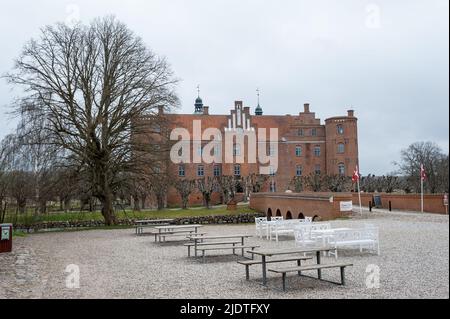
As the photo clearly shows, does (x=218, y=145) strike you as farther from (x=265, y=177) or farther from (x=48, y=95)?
(x=48, y=95)

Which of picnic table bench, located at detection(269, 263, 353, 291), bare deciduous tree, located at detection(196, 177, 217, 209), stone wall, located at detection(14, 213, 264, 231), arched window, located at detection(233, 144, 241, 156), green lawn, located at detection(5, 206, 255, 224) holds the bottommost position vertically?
stone wall, located at detection(14, 213, 264, 231)

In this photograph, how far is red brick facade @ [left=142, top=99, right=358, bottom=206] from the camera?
56.6 m

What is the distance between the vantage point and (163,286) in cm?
868

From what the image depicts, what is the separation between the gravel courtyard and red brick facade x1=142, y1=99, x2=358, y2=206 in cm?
4078

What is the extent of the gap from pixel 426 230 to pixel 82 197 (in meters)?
17.0

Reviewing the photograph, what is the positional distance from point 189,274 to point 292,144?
50.4 meters

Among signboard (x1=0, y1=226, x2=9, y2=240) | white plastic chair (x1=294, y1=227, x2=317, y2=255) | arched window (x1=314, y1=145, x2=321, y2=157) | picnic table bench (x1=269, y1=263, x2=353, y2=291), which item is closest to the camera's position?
picnic table bench (x1=269, y1=263, x2=353, y2=291)

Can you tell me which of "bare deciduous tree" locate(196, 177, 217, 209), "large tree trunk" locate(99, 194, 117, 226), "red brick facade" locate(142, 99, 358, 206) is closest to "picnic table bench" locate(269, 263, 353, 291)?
"large tree trunk" locate(99, 194, 117, 226)

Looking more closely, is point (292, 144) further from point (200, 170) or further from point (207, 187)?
point (207, 187)

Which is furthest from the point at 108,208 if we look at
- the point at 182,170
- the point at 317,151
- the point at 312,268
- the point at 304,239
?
the point at 317,151

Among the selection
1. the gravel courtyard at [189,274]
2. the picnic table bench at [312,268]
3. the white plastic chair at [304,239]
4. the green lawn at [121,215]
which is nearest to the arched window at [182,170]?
the green lawn at [121,215]

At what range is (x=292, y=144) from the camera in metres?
59.3

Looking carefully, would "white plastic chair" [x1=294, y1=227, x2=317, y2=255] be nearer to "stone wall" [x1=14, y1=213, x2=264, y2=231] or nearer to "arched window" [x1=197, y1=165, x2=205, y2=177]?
"stone wall" [x1=14, y1=213, x2=264, y2=231]

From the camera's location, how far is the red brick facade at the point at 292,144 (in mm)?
56562
